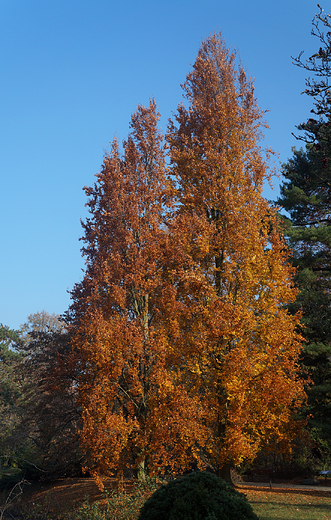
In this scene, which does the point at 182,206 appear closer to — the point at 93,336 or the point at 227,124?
the point at 227,124

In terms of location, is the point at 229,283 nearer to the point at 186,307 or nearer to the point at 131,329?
the point at 186,307

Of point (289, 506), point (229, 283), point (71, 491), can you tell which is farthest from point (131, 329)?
point (71, 491)

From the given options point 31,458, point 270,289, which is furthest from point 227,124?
point 31,458

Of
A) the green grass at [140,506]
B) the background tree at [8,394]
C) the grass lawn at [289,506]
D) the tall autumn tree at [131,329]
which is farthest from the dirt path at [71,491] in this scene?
the background tree at [8,394]

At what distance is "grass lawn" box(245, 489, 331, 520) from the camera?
33.3ft

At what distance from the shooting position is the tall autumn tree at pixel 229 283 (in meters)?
10.6

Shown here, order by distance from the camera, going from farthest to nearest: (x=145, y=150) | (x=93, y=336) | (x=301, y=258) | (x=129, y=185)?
(x=301, y=258)
(x=145, y=150)
(x=129, y=185)
(x=93, y=336)

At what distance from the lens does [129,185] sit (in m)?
12.4

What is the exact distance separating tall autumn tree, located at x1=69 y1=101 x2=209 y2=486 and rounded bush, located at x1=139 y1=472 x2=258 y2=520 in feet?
9.72

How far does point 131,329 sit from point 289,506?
685 cm

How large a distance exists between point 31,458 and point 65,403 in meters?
4.32

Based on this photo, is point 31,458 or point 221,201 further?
point 31,458

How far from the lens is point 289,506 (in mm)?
11641

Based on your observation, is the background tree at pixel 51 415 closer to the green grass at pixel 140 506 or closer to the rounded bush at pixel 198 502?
the green grass at pixel 140 506
